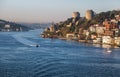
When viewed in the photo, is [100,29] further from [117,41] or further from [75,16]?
[75,16]

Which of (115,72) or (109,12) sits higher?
(109,12)

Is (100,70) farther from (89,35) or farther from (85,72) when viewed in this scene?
(89,35)

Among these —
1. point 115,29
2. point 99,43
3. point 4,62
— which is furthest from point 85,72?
point 115,29

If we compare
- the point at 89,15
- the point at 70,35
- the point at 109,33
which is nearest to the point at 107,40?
the point at 109,33

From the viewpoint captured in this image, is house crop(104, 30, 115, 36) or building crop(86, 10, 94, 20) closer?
house crop(104, 30, 115, 36)

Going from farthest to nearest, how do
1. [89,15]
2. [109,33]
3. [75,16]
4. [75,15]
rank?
[75,15] < [75,16] < [89,15] < [109,33]

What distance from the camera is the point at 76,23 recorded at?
33.0 m

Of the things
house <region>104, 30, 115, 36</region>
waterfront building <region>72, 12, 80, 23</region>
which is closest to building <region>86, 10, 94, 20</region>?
waterfront building <region>72, 12, 80, 23</region>

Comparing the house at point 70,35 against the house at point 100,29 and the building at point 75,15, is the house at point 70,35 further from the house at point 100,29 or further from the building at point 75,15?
the building at point 75,15

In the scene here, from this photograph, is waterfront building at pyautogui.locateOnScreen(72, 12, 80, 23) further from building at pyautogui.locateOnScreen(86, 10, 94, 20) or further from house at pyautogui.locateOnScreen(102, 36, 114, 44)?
house at pyautogui.locateOnScreen(102, 36, 114, 44)

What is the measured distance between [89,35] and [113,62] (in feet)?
45.1

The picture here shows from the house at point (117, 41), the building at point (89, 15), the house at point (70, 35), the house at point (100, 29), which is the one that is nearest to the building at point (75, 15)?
the building at point (89, 15)

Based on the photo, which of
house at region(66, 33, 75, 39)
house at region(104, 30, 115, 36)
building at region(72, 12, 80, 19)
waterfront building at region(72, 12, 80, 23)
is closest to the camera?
house at region(104, 30, 115, 36)

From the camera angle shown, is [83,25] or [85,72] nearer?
[85,72]
